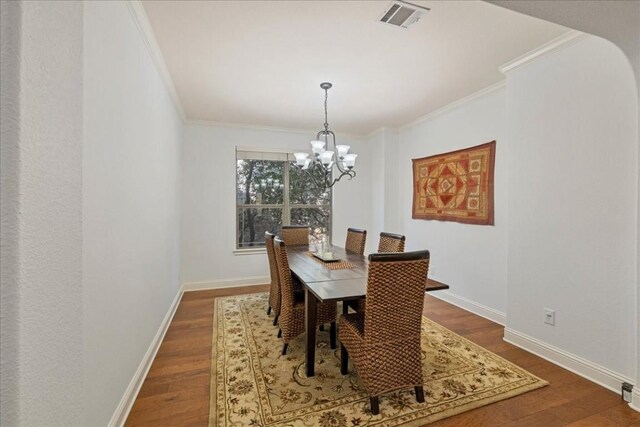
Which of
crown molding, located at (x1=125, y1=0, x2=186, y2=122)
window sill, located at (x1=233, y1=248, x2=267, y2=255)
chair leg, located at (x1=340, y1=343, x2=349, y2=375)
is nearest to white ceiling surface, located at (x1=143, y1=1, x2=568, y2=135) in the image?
crown molding, located at (x1=125, y1=0, x2=186, y2=122)

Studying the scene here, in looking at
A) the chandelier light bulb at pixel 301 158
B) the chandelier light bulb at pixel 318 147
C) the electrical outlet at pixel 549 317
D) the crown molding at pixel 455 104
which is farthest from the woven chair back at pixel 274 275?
the crown molding at pixel 455 104

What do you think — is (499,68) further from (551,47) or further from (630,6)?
(630,6)

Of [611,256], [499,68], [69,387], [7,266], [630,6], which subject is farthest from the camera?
[499,68]

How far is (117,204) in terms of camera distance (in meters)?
1.64

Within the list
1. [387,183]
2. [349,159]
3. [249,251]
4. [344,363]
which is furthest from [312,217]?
[344,363]

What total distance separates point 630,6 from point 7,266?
2.90 meters

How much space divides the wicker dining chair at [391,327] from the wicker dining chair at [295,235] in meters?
2.23

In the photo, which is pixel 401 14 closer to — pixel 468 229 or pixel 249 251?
pixel 468 229

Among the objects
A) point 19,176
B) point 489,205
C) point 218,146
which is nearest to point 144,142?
point 19,176

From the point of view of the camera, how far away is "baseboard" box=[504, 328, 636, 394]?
2.02m

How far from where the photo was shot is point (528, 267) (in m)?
2.61

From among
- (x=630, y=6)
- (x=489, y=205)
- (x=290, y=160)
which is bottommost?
(x=489, y=205)

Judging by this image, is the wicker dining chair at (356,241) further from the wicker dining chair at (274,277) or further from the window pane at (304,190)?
the window pane at (304,190)

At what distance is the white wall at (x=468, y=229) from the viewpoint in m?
3.17
